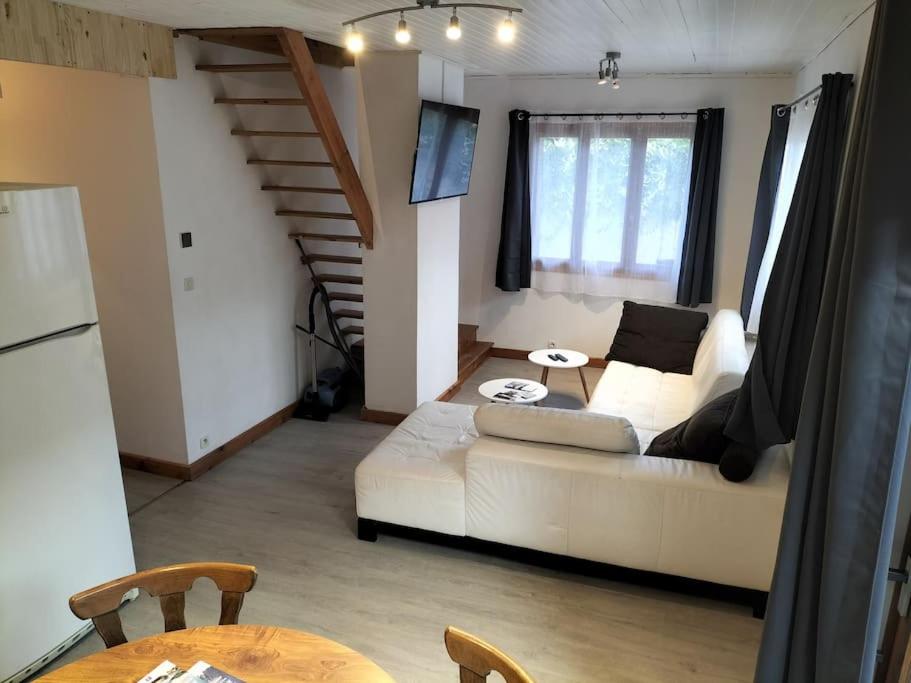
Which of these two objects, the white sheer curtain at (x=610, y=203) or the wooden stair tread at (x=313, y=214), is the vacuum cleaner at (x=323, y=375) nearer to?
the wooden stair tread at (x=313, y=214)

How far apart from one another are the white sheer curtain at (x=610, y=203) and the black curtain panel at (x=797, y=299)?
2779mm

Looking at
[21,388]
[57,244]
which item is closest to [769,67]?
[57,244]

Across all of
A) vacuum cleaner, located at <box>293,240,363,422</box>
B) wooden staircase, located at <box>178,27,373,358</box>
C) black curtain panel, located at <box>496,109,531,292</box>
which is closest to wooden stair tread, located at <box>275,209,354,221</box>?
wooden staircase, located at <box>178,27,373,358</box>

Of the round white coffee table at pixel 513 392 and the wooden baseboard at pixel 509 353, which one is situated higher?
the round white coffee table at pixel 513 392

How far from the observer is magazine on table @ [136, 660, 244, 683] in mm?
1576

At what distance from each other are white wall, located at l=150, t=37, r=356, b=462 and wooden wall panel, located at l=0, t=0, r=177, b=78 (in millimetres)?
149

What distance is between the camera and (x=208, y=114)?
3.92 m

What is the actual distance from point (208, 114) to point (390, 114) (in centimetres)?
110

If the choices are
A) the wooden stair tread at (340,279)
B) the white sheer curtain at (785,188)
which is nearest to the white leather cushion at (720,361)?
the white sheer curtain at (785,188)

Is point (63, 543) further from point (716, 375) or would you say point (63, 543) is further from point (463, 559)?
point (716, 375)

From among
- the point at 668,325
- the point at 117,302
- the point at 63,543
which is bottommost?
the point at 63,543

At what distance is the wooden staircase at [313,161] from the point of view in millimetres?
3600

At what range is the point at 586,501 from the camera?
2.90 meters

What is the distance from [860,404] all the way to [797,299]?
1314mm
